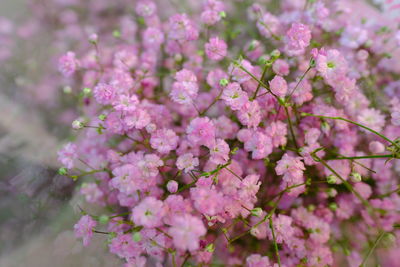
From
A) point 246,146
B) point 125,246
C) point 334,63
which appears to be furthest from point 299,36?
point 125,246

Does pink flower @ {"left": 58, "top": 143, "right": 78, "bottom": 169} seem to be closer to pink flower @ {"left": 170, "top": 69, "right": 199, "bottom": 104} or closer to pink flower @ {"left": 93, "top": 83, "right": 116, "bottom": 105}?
pink flower @ {"left": 93, "top": 83, "right": 116, "bottom": 105}

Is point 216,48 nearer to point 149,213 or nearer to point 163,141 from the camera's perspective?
point 163,141

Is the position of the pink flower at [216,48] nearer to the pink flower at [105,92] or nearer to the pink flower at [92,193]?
the pink flower at [105,92]

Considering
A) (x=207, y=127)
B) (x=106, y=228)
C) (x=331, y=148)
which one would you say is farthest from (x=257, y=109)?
(x=106, y=228)

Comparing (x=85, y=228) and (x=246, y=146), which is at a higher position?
(x=246, y=146)

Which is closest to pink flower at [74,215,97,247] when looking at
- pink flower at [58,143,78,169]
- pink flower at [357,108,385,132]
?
pink flower at [58,143,78,169]

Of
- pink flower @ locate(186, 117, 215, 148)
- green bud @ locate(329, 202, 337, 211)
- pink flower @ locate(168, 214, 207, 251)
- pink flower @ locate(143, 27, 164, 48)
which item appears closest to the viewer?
pink flower @ locate(168, 214, 207, 251)
